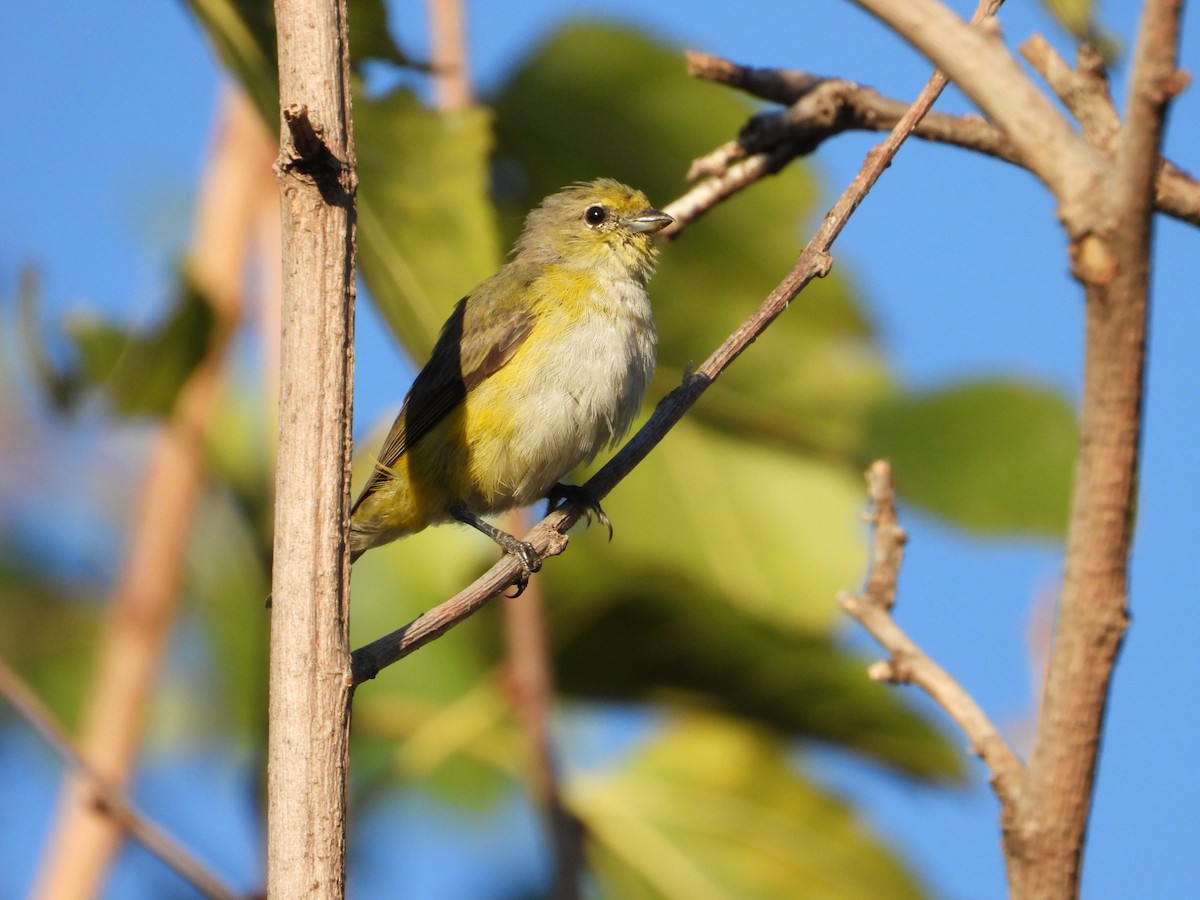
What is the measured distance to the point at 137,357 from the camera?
14.5 feet

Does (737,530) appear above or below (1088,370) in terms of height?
above

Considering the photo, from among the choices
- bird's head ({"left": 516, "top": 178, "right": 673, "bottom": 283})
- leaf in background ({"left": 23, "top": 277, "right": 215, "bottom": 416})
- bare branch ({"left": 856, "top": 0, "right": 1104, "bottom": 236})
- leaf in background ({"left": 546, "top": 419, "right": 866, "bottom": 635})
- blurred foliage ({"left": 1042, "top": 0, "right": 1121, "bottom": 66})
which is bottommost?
bare branch ({"left": 856, "top": 0, "right": 1104, "bottom": 236})

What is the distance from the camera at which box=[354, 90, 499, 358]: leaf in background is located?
11.8 ft

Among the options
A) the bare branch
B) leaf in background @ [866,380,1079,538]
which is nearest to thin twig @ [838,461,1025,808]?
the bare branch

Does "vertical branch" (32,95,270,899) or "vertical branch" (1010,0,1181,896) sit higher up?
"vertical branch" (32,95,270,899)

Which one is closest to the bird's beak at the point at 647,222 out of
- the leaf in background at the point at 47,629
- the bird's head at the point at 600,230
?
the bird's head at the point at 600,230

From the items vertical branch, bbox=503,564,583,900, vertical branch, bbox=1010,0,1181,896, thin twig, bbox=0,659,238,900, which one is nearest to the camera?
vertical branch, bbox=1010,0,1181,896

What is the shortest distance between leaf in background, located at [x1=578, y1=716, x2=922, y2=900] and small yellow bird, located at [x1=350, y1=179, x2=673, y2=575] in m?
1.26

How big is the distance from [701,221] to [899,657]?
117 inches

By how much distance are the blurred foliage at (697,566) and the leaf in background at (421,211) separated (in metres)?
1.29

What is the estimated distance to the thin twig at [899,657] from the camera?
69.8 inches

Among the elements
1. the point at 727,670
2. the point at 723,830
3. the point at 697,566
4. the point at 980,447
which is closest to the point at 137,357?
the point at 697,566

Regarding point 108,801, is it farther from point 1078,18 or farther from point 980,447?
point 980,447

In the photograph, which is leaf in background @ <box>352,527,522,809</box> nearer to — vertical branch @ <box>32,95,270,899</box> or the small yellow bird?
the small yellow bird
